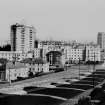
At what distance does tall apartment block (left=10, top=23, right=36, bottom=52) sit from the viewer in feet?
457

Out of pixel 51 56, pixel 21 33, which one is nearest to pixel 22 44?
pixel 21 33

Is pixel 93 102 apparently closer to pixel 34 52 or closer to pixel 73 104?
pixel 73 104

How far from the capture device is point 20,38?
140 m

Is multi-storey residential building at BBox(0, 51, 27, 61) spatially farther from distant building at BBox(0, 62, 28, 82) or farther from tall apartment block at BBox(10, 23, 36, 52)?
distant building at BBox(0, 62, 28, 82)

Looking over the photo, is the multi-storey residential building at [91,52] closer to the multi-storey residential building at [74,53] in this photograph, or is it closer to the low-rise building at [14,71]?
the multi-storey residential building at [74,53]

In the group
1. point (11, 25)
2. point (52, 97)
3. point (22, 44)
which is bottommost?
point (52, 97)

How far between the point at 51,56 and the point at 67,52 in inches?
1563

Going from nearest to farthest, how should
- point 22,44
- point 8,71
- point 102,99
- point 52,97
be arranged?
point 102,99
point 52,97
point 8,71
point 22,44

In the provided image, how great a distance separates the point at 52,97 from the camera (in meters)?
41.0

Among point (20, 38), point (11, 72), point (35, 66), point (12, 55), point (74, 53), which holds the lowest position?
point (11, 72)

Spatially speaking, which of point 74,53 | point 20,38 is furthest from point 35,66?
point 74,53

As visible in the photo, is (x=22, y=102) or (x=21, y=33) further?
(x=21, y=33)

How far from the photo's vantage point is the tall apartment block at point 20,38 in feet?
457

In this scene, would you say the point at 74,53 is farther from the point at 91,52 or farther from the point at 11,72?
the point at 11,72
